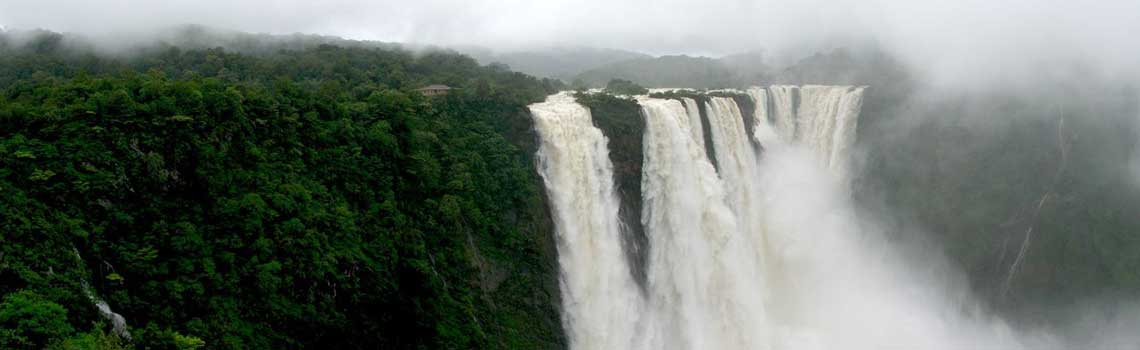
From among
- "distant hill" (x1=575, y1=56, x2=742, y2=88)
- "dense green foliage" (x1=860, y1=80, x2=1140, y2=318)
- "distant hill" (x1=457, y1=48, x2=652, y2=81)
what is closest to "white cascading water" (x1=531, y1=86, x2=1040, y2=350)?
"dense green foliage" (x1=860, y1=80, x2=1140, y2=318)

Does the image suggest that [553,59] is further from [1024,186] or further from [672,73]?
[1024,186]

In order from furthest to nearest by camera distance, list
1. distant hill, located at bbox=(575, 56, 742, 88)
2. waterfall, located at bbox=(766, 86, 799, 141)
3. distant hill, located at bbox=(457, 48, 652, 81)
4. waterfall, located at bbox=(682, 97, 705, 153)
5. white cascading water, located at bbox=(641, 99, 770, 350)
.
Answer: distant hill, located at bbox=(457, 48, 652, 81) → distant hill, located at bbox=(575, 56, 742, 88) → waterfall, located at bbox=(766, 86, 799, 141) → waterfall, located at bbox=(682, 97, 705, 153) → white cascading water, located at bbox=(641, 99, 770, 350)

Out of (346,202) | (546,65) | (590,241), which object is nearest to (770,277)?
(590,241)

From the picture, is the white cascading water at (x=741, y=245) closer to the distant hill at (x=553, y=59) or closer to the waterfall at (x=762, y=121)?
the waterfall at (x=762, y=121)

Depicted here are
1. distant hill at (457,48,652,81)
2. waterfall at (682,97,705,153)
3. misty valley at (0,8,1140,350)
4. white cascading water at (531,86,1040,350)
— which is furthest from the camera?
→ distant hill at (457,48,652,81)

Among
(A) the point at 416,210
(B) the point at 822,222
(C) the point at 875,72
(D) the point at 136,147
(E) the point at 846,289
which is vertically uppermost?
(C) the point at 875,72

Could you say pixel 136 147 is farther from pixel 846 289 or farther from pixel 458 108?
pixel 846 289

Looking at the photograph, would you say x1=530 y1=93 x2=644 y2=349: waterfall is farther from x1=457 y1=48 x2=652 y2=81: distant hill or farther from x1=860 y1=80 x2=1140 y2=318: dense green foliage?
x1=457 y1=48 x2=652 y2=81: distant hill
